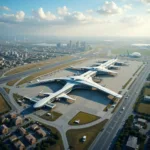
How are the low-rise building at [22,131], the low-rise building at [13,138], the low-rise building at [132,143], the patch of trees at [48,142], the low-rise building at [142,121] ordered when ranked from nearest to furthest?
the low-rise building at [132,143] → the patch of trees at [48,142] → the low-rise building at [13,138] → the low-rise building at [22,131] → the low-rise building at [142,121]

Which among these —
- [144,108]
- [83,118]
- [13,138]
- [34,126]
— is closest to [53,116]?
[34,126]

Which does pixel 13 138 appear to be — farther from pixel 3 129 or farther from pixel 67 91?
pixel 67 91

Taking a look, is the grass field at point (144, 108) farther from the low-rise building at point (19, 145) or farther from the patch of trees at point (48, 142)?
the low-rise building at point (19, 145)

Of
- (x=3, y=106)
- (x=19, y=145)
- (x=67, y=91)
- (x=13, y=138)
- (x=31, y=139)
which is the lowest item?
(x=13, y=138)

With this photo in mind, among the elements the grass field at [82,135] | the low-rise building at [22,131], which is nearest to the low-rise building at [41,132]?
the low-rise building at [22,131]

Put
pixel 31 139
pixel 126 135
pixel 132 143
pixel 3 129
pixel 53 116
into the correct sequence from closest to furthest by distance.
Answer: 1. pixel 132 143
2. pixel 31 139
3. pixel 126 135
4. pixel 3 129
5. pixel 53 116

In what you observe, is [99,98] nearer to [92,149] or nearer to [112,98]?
[112,98]

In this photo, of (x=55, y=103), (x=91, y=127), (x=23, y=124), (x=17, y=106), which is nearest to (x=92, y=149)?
(x=91, y=127)
